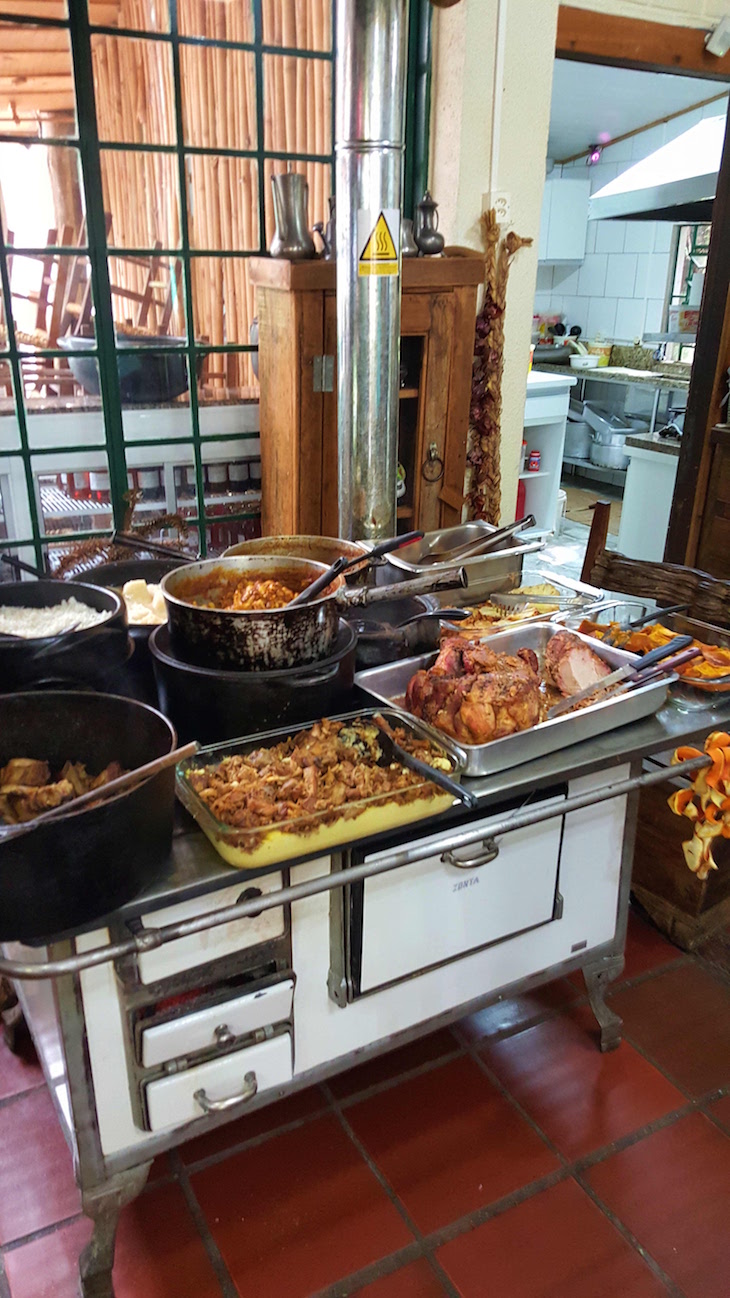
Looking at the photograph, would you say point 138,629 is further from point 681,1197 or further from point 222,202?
point 222,202

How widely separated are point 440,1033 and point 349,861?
0.87 metres

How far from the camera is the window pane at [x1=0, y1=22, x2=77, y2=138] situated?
8.30 feet

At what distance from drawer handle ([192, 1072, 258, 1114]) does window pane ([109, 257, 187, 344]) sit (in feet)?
7.20

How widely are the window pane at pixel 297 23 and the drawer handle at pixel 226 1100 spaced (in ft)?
9.43

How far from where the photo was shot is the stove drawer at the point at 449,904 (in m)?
1.64

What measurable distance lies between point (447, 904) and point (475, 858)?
106mm

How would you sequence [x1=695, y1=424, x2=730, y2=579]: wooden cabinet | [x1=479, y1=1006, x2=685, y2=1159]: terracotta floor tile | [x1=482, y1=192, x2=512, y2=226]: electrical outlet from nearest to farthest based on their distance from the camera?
[x1=479, y1=1006, x2=685, y2=1159]: terracotta floor tile → [x1=482, y1=192, x2=512, y2=226]: electrical outlet → [x1=695, y1=424, x2=730, y2=579]: wooden cabinet

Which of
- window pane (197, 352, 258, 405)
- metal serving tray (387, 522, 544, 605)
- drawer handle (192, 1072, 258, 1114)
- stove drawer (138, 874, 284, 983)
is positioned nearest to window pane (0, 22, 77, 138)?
window pane (197, 352, 258, 405)

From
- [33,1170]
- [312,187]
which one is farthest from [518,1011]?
[312,187]

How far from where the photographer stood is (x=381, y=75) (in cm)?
218

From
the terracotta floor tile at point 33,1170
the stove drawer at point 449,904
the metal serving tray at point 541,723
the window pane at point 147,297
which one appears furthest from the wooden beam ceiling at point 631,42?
the terracotta floor tile at point 33,1170

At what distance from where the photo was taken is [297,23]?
2879mm

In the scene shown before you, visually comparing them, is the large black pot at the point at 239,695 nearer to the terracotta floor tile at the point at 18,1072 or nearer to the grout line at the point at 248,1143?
the grout line at the point at 248,1143

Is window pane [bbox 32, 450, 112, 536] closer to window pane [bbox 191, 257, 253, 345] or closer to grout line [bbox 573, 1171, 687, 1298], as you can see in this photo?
window pane [bbox 191, 257, 253, 345]
